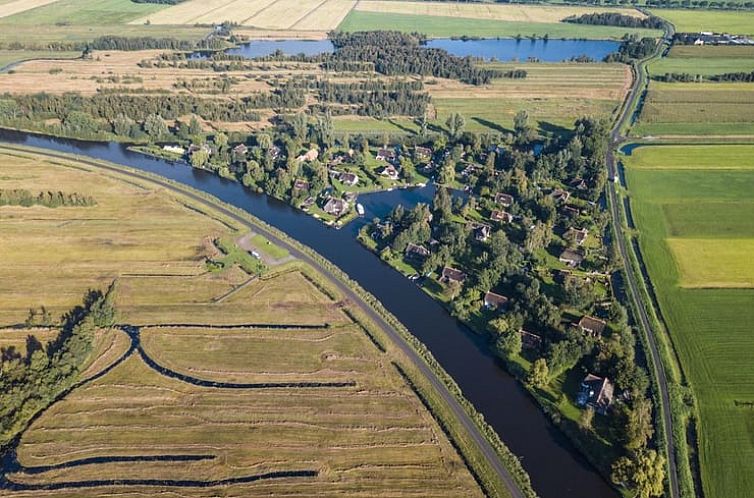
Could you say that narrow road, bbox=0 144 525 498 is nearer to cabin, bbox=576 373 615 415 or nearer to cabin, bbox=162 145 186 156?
cabin, bbox=162 145 186 156

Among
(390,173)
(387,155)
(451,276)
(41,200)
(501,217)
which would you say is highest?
(387,155)

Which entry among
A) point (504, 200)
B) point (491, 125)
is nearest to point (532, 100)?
point (491, 125)

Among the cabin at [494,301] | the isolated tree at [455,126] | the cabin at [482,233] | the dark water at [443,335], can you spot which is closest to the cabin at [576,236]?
the cabin at [482,233]

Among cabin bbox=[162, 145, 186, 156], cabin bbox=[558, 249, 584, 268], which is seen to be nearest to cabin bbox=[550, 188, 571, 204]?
cabin bbox=[558, 249, 584, 268]

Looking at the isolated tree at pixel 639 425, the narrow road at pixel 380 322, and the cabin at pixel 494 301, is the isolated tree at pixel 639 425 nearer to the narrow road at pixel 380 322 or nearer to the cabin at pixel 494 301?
the narrow road at pixel 380 322

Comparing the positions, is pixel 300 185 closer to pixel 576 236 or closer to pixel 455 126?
pixel 455 126
